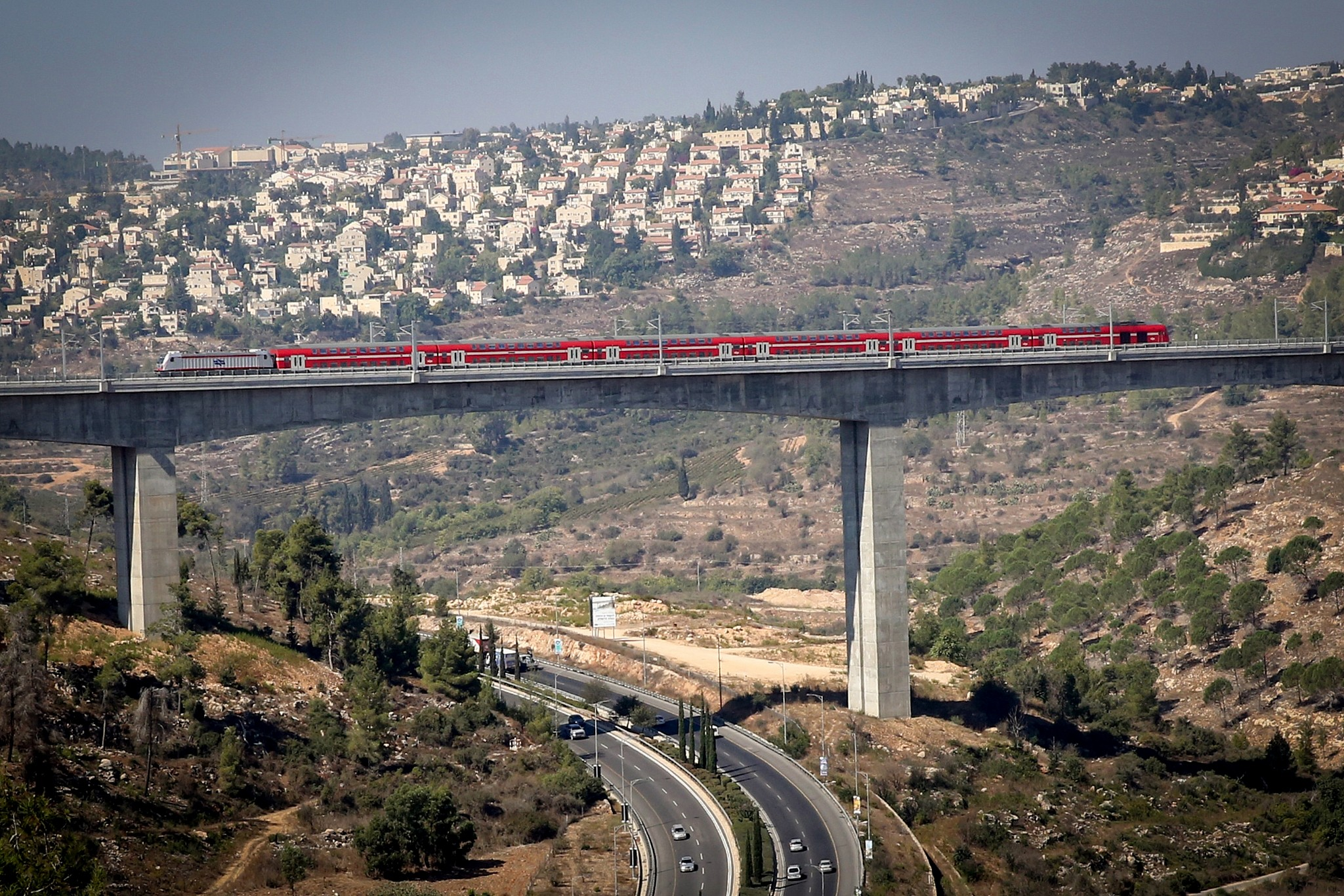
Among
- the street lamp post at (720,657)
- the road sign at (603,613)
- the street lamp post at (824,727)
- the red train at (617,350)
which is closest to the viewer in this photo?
the red train at (617,350)

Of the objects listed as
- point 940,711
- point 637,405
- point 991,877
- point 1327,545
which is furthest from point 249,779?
point 1327,545

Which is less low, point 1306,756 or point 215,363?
point 215,363

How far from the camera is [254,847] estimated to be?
61.2 meters

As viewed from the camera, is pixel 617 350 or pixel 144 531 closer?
pixel 144 531

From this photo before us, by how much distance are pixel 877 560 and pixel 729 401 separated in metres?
11.5

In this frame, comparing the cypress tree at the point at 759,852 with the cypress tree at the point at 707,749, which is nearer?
the cypress tree at the point at 759,852

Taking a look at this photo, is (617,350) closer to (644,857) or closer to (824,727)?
(824,727)

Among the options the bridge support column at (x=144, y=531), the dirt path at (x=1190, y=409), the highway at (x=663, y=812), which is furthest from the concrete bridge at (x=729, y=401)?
the dirt path at (x=1190, y=409)

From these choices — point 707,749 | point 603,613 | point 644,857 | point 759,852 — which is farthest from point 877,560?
point 603,613

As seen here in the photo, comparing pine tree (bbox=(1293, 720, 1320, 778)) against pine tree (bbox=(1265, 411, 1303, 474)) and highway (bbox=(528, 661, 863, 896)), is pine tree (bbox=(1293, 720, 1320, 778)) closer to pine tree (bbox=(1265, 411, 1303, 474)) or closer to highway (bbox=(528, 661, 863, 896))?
highway (bbox=(528, 661, 863, 896))

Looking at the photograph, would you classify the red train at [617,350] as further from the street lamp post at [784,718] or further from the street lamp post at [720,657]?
the street lamp post at [720,657]

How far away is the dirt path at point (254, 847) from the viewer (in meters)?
57.3

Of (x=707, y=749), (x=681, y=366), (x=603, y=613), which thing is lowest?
(x=707, y=749)

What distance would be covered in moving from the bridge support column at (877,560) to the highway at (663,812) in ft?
41.0
